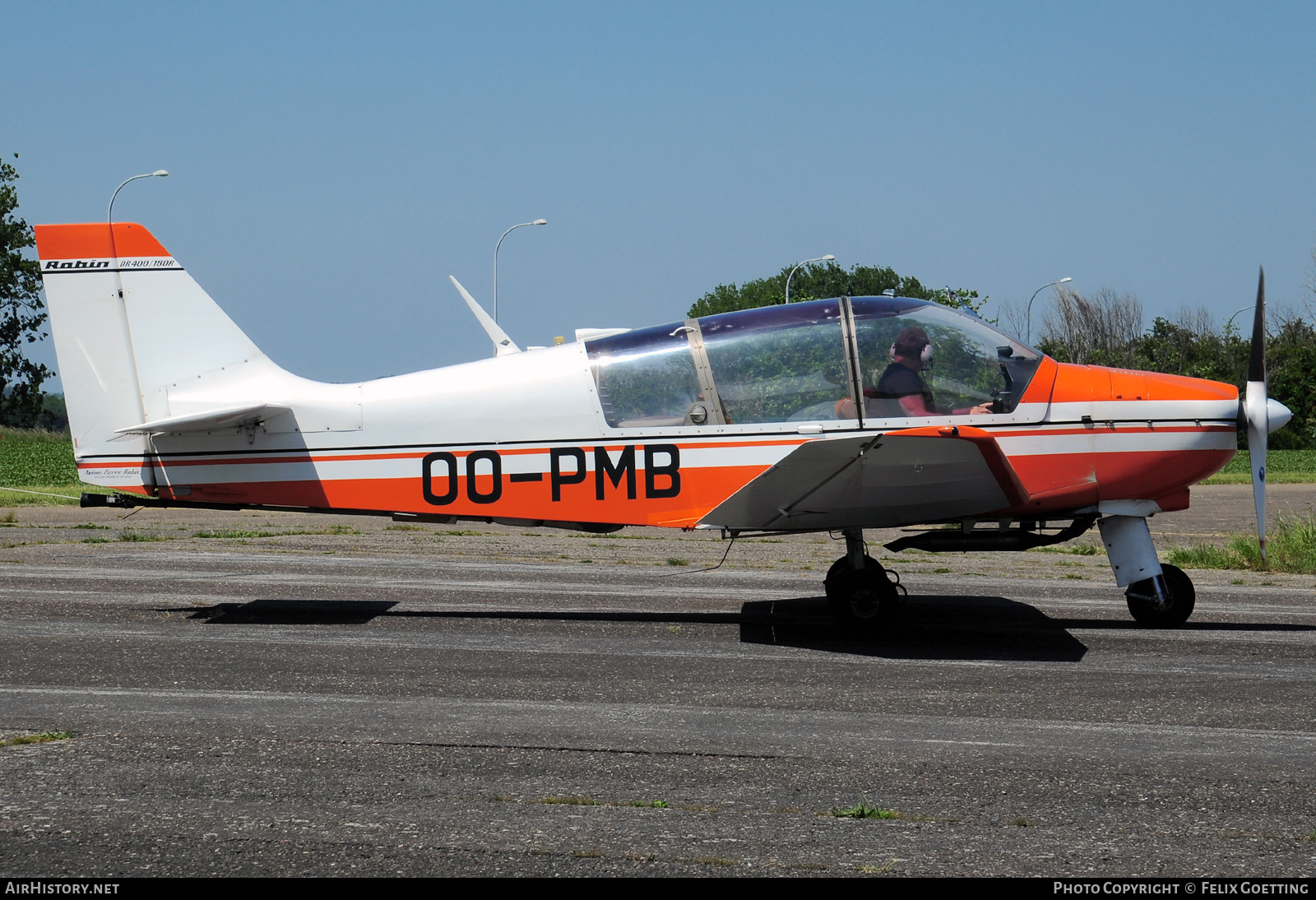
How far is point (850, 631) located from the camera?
338 inches

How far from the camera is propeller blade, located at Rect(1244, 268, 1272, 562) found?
825 cm

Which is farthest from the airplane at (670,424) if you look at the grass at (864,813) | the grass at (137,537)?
the grass at (137,537)

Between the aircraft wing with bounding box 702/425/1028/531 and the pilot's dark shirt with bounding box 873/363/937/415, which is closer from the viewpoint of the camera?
the aircraft wing with bounding box 702/425/1028/531

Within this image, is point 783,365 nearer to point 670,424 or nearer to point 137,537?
point 670,424

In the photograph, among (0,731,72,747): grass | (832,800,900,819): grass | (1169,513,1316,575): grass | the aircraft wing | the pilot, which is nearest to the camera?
(832,800,900,819): grass

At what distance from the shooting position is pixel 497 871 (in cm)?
368

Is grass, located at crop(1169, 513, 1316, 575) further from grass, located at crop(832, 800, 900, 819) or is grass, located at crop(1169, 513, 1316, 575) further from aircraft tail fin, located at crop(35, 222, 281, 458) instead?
aircraft tail fin, located at crop(35, 222, 281, 458)

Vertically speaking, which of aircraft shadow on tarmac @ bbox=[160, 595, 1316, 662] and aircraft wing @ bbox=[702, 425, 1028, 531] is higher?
aircraft wing @ bbox=[702, 425, 1028, 531]

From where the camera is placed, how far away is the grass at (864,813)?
4.27 metres

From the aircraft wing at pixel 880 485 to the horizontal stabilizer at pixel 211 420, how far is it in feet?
12.2

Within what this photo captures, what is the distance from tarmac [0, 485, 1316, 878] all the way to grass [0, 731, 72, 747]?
0.07 metres

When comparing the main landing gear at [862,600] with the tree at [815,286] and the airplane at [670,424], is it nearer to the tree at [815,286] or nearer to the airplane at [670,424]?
the airplane at [670,424]

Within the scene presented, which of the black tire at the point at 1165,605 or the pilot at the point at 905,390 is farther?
the black tire at the point at 1165,605

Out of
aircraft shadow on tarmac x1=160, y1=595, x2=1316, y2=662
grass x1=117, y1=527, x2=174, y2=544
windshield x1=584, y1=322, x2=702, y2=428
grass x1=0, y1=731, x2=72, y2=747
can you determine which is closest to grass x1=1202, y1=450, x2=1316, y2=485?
aircraft shadow on tarmac x1=160, y1=595, x2=1316, y2=662
